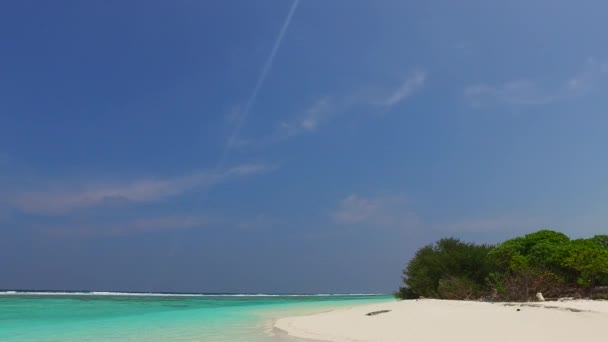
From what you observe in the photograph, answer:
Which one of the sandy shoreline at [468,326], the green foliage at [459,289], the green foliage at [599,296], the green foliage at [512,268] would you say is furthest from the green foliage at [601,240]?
the sandy shoreline at [468,326]

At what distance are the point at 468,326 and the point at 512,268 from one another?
13.5 metres

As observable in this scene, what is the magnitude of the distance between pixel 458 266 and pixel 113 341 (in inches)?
759

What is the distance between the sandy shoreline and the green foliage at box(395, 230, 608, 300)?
732 centimetres

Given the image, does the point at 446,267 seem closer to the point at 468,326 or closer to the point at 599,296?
the point at 599,296

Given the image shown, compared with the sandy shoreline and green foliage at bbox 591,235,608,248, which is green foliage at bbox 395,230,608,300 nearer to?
green foliage at bbox 591,235,608,248

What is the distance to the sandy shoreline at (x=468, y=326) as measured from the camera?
916cm

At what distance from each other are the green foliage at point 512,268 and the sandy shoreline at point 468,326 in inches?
288

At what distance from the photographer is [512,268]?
2236 centimetres

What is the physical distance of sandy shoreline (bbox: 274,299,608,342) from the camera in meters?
9.16

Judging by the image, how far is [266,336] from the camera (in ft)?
37.4

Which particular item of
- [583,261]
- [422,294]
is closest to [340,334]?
[583,261]

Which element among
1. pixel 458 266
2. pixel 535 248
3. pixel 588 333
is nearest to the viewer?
pixel 588 333

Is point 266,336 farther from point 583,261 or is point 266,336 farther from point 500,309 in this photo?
point 583,261

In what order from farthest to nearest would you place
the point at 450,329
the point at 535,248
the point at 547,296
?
the point at 535,248 → the point at 547,296 → the point at 450,329
